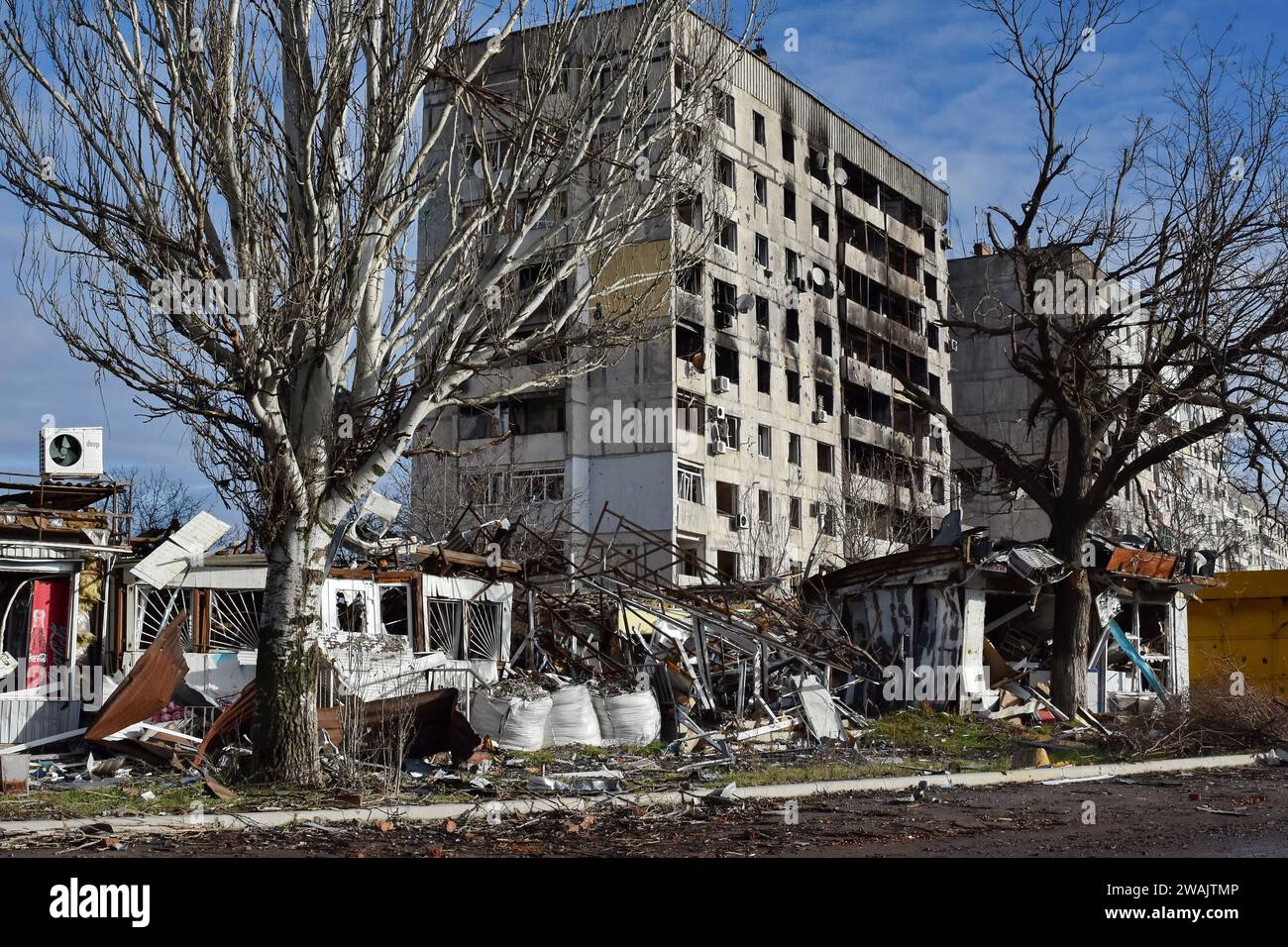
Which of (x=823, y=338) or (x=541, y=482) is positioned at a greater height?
(x=823, y=338)

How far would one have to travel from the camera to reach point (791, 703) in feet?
63.4

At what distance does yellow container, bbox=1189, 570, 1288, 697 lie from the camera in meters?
23.5

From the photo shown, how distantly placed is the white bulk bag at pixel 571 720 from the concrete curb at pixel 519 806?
16.2 ft

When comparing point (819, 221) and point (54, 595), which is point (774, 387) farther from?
point (54, 595)

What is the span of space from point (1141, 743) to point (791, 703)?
5.00 m

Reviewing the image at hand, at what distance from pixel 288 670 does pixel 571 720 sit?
18.3 ft

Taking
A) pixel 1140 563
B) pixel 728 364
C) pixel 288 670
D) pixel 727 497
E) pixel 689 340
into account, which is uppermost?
pixel 689 340

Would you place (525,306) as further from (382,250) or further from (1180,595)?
(1180,595)

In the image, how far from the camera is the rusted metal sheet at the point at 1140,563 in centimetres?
2266

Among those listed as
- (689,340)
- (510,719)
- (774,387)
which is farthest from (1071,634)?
(774,387)

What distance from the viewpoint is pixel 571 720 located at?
17.2 meters

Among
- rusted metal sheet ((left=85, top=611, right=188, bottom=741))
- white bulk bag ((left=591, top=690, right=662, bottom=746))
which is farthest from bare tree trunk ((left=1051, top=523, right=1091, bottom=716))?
rusted metal sheet ((left=85, top=611, right=188, bottom=741))

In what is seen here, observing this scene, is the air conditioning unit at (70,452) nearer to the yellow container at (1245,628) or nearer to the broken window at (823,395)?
the yellow container at (1245,628)
